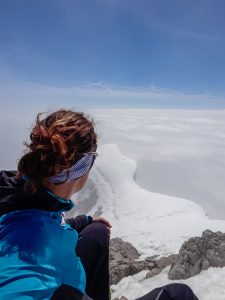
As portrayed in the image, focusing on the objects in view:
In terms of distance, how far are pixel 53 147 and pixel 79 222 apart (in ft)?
6.93

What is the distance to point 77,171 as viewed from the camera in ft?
7.98

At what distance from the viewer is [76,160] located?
240 cm

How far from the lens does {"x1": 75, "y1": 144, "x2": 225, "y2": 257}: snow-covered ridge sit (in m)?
32.6

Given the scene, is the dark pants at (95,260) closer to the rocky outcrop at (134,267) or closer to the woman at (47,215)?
the woman at (47,215)

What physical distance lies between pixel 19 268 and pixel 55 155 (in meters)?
0.76

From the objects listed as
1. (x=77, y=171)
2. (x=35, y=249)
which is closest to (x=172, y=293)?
(x=77, y=171)

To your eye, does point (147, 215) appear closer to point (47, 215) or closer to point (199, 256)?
point (199, 256)

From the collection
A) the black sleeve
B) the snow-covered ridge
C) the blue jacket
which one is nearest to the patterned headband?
the blue jacket

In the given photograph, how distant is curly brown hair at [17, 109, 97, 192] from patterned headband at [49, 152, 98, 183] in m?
0.03

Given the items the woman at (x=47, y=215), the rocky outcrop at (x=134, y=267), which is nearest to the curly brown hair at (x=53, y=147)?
the woman at (x=47, y=215)

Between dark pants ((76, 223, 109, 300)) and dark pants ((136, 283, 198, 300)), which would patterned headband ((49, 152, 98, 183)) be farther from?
dark pants ((76, 223, 109, 300))

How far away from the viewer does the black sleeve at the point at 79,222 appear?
4.09m

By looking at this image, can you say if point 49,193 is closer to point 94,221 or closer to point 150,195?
point 94,221

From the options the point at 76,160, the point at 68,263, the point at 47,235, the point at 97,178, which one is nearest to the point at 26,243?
the point at 47,235
